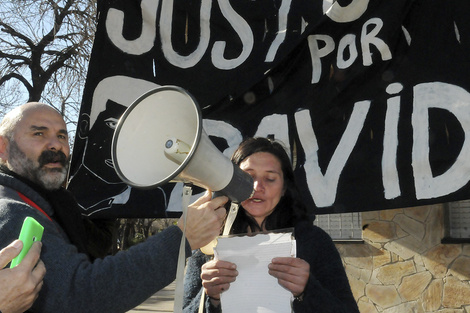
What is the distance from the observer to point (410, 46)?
2.95 metres

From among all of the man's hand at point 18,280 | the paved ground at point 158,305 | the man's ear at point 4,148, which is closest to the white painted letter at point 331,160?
the man's ear at point 4,148

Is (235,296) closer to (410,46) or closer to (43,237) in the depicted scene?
(43,237)

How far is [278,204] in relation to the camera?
7.27 ft

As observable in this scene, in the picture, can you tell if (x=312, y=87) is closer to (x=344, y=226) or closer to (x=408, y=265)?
(x=408, y=265)

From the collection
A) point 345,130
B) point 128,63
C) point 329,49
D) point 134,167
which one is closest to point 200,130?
point 134,167

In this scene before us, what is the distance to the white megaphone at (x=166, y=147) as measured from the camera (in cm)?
159

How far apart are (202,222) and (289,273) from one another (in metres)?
0.36

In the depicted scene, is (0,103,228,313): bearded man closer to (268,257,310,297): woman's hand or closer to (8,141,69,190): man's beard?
(8,141,69,190): man's beard

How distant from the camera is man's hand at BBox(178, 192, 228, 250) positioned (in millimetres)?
1638

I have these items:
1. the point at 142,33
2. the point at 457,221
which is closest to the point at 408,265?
the point at 457,221

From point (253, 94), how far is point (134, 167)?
1.93 metres

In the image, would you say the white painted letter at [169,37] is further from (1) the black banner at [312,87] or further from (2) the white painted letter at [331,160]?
(2) the white painted letter at [331,160]

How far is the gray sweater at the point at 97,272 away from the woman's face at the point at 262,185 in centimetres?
58

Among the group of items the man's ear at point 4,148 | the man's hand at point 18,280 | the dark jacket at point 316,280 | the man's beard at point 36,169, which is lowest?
the dark jacket at point 316,280
